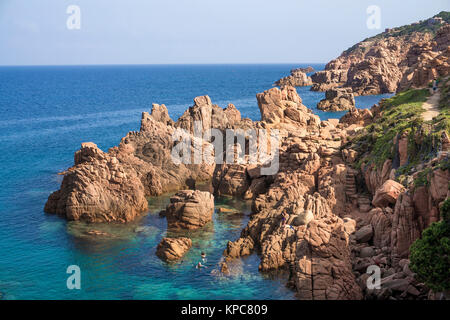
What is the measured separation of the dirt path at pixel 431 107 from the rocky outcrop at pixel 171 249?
27765 mm

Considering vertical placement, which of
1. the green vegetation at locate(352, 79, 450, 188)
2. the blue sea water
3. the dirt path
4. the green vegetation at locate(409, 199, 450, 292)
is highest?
the dirt path

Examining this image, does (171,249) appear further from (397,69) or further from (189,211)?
(397,69)

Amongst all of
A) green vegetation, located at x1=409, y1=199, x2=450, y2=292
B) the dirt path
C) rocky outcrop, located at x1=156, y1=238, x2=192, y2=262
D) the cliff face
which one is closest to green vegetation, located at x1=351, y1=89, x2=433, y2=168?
the dirt path

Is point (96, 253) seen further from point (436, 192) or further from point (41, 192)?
point (436, 192)

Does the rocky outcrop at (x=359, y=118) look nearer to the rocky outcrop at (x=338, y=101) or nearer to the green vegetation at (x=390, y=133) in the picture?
the green vegetation at (x=390, y=133)

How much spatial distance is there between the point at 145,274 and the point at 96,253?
693 centimetres

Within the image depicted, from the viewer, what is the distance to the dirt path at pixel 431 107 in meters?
49.3

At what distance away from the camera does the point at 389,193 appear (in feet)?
119

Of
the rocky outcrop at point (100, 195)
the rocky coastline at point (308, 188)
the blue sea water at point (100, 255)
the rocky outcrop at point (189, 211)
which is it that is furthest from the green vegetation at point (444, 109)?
the rocky outcrop at point (100, 195)

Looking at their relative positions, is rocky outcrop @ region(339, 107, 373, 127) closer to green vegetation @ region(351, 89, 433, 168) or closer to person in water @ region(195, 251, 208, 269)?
green vegetation @ region(351, 89, 433, 168)

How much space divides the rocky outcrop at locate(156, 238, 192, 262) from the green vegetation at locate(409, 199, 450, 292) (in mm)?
20369

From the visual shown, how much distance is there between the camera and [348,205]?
44.1 meters

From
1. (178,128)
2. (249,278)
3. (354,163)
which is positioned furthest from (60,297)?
(178,128)

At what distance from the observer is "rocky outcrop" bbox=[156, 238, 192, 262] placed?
3950 cm
